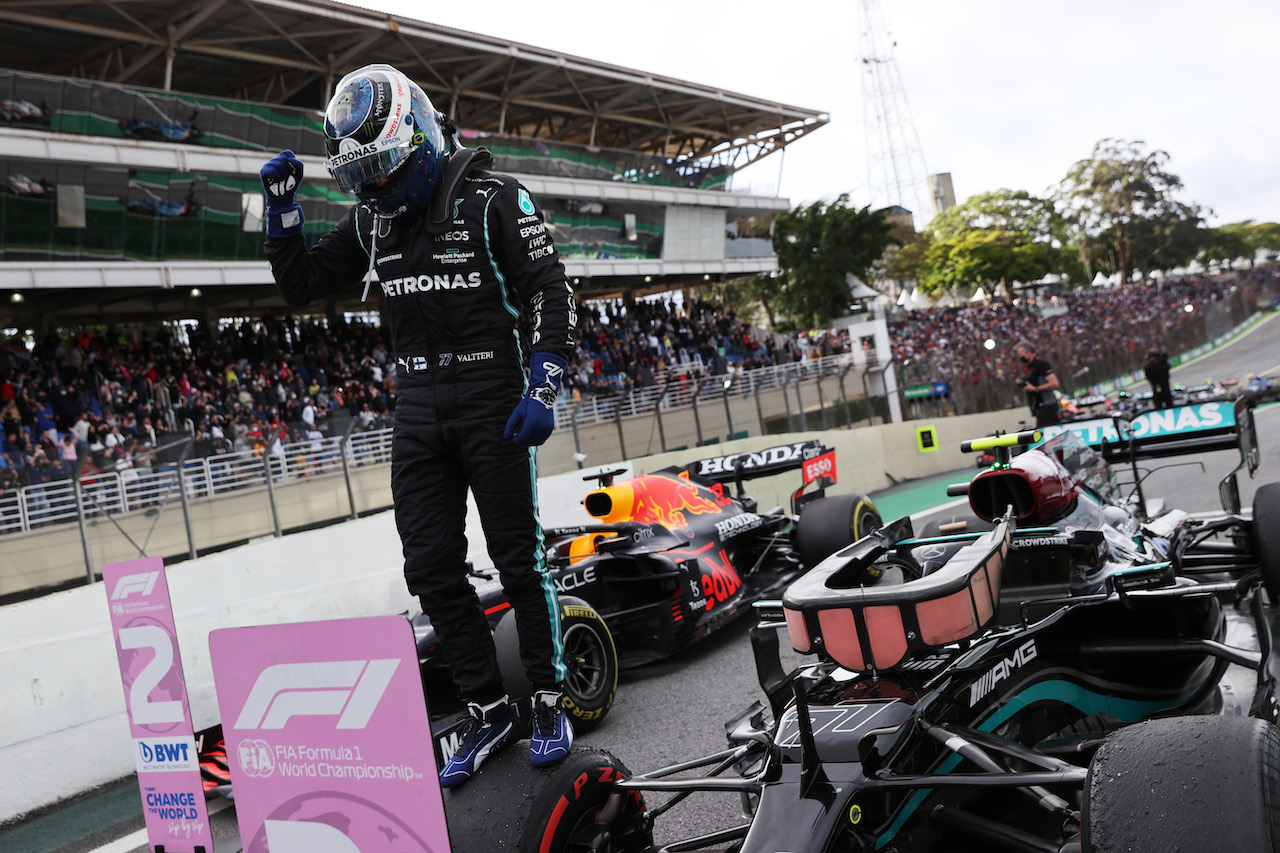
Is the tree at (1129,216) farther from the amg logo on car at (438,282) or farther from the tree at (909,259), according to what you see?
the amg logo on car at (438,282)

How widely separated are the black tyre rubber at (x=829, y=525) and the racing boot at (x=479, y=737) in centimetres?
402

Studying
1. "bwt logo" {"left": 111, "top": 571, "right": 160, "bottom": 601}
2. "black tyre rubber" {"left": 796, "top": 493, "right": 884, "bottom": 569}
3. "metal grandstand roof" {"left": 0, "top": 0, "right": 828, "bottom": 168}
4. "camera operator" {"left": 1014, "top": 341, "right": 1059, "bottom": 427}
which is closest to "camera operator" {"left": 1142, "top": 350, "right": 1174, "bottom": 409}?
"camera operator" {"left": 1014, "top": 341, "right": 1059, "bottom": 427}

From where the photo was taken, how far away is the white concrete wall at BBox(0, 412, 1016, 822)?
496cm

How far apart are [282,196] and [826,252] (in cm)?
4261

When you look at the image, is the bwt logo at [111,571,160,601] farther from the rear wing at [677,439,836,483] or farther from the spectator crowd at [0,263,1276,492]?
the rear wing at [677,439,836,483]

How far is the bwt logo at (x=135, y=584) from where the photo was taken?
3.15 metres

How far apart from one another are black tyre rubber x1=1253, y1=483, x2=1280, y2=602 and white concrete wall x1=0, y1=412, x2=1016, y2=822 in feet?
16.1

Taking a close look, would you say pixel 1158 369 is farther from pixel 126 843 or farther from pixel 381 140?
pixel 381 140

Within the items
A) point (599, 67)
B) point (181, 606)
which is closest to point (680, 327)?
point (599, 67)

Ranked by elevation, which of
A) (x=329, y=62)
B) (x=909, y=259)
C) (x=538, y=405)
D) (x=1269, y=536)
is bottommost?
(x=1269, y=536)

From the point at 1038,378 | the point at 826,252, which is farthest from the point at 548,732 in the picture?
the point at 826,252

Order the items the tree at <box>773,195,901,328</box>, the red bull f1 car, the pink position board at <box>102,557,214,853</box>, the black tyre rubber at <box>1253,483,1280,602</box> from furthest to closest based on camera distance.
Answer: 1. the tree at <box>773,195,901,328</box>
2. the red bull f1 car
3. the black tyre rubber at <box>1253,483,1280,602</box>
4. the pink position board at <box>102,557,214,853</box>

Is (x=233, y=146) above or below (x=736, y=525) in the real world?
above

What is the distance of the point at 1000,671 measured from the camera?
9.80ft
